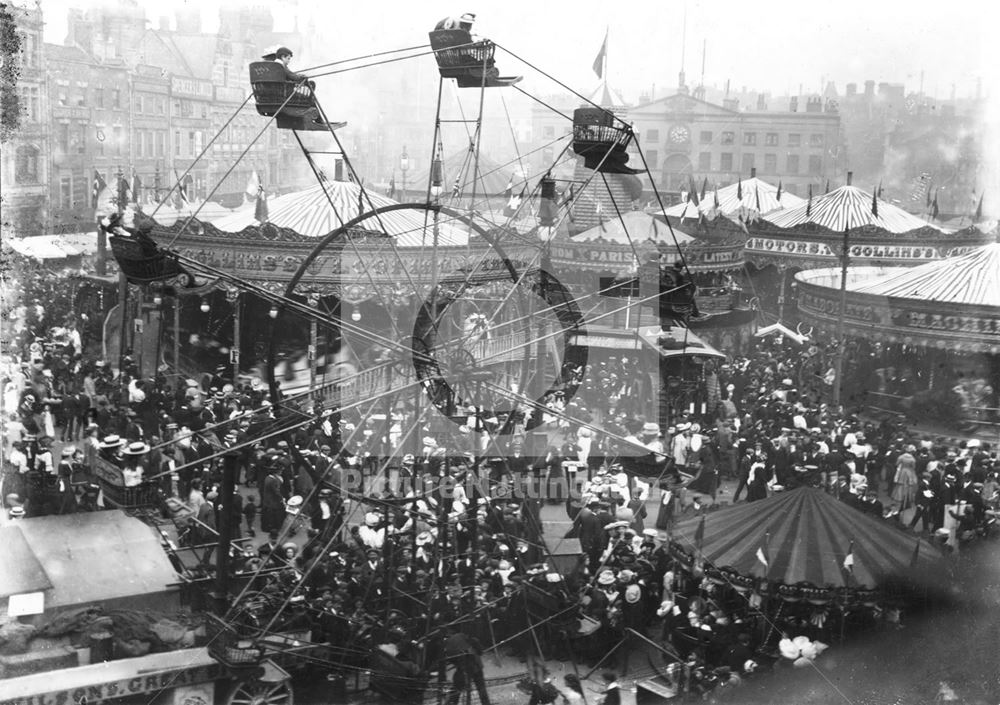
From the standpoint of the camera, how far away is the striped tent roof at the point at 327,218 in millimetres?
12836

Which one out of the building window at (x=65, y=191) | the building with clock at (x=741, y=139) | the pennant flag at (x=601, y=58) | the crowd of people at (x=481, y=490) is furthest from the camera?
the building with clock at (x=741, y=139)

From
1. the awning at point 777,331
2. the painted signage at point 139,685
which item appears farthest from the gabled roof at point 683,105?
the painted signage at point 139,685

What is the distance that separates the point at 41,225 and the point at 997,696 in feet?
39.5

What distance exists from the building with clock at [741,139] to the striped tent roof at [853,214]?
0.58 metres

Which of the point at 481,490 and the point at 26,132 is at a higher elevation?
the point at 26,132

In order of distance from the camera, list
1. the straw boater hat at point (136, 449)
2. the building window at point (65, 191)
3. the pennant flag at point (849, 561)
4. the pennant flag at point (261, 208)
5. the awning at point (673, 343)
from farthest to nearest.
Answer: the pennant flag at point (261, 208) → the awning at point (673, 343) → the building window at point (65, 191) → the straw boater hat at point (136, 449) → the pennant flag at point (849, 561)

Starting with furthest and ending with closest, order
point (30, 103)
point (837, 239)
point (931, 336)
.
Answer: point (837, 239), point (931, 336), point (30, 103)

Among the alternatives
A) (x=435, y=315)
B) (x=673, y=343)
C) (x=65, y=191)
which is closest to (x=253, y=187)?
(x=65, y=191)

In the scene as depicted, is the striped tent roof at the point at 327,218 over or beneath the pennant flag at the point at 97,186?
beneath

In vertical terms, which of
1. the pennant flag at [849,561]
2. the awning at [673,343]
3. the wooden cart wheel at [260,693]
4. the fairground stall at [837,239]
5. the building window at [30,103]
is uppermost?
the building window at [30,103]

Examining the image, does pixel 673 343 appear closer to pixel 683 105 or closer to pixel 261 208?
pixel 683 105

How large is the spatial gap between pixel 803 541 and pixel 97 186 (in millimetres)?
9485

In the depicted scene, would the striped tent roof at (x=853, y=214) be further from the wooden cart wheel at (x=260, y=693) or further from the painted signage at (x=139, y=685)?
the painted signage at (x=139, y=685)

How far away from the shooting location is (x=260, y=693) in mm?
7949
